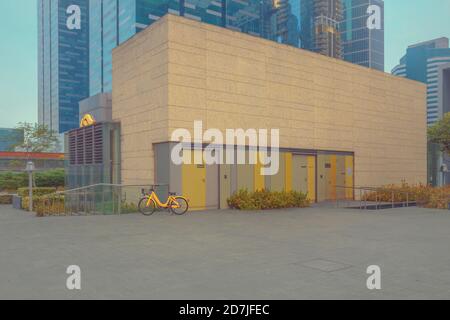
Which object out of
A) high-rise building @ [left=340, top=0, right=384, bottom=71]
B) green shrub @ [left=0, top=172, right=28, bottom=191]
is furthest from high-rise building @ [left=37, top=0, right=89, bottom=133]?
green shrub @ [left=0, top=172, right=28, bottom=191]

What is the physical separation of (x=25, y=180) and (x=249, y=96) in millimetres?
19432

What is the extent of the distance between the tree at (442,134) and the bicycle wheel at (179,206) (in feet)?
66.2

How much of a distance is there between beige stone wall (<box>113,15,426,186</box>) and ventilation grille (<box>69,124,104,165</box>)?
51.8 inches

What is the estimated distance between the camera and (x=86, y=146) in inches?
799

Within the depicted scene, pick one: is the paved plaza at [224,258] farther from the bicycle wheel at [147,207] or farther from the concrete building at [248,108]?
the concrete building at [248,108]

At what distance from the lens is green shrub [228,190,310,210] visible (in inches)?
639

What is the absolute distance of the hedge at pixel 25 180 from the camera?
28.2m

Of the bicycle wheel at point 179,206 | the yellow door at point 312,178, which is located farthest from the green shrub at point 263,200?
the yellow door at point 312,178

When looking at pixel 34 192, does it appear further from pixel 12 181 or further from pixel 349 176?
pixel 349 176

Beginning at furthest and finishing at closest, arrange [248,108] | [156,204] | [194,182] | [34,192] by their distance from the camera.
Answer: [34,192], [248,108], [194,182], [156,204]

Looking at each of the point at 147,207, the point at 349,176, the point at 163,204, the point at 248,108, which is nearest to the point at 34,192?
the point at 147,207

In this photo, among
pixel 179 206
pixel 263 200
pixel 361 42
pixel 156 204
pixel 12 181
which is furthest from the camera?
pixel 361 42

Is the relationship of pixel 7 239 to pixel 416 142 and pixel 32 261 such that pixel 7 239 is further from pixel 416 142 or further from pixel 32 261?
pixel 416 142

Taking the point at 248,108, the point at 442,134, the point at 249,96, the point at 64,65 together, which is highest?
the point at 64,65
